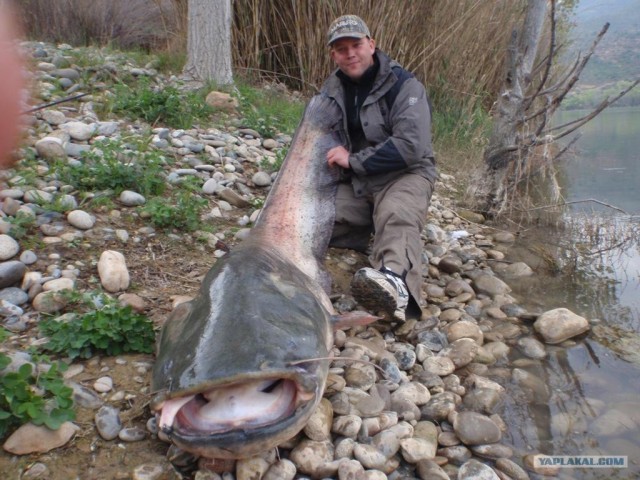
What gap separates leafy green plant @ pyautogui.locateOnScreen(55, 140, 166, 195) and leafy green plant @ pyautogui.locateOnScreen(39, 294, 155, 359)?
4.31ft

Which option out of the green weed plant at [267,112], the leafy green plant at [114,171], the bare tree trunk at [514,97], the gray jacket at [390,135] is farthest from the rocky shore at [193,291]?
the bare tree trunk at [514,97]

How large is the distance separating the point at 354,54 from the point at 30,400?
9.78ft

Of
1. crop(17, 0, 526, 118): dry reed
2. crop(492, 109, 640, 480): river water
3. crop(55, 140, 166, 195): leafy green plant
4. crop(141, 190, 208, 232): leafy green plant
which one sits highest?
crop(17, 0, 526, 118): dry reed

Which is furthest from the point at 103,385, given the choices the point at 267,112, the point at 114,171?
the point at 267,112

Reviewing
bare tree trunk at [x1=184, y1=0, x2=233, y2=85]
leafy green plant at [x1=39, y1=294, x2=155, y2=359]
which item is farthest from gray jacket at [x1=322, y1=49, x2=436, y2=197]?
bare tree trunk at [x1=184, y1=0, x2=233, y2=85]

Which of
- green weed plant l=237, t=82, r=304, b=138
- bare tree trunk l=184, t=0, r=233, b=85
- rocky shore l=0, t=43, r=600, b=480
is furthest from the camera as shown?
bare tree trunk l=184, t=0, r=233, b=85

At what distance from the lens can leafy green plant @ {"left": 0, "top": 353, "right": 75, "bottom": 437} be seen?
187cm

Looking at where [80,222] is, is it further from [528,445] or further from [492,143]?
[492,143]

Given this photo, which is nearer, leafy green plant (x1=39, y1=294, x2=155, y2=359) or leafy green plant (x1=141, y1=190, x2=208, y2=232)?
leafy green plant (x1=39, y1=294, x2=155, y2=359)

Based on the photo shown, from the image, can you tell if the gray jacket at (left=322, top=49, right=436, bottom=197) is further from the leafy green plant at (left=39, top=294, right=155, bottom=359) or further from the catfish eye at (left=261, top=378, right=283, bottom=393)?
the catfish eye at (left=261, top=378, right=283, bottom=393)

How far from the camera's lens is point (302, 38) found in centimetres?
705

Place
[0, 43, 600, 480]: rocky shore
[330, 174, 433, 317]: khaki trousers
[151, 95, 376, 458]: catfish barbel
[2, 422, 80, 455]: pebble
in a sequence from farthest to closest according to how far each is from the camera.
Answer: [330, 174, 433, 317]: khaki trousers, [0, 43, 600, 480]: rocky shore, [2, 422, 80, 455]: pebble, [151, 95, 376, 458]: catfish barbel

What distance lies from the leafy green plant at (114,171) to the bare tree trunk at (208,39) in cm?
264

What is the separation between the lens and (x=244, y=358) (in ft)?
5.42
